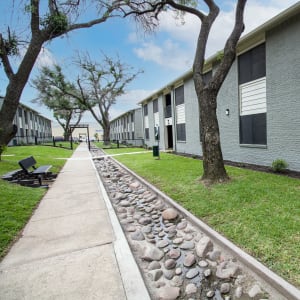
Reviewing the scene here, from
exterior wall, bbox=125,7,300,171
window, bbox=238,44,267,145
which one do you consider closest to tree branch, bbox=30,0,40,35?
exterior wall, bbox=125,7,300,171

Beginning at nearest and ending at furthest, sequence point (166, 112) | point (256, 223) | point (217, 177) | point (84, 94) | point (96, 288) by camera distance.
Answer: point (96, 288), point (256, 223), point (217, 177), point (166, 112), point (84, 94)

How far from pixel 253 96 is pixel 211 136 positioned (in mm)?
3997

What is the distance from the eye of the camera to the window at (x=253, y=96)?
814 centimetres

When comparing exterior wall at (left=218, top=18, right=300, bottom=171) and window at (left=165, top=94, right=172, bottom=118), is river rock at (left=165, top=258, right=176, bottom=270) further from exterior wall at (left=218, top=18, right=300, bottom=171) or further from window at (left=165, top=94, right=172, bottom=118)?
window at (left=165, top=94, right=172, bottom=118)

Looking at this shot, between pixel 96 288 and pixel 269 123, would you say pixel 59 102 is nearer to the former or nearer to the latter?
pixel 269 123

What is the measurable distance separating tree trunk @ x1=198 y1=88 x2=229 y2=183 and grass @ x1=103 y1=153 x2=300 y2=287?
15.9 inches

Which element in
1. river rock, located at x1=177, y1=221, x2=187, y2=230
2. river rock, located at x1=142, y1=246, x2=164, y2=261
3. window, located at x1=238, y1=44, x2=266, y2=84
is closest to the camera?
river rock, located at x1=142, y1=246, x2=164, y2=261

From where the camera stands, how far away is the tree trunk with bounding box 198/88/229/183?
19.6ft

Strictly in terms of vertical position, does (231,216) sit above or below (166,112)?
below

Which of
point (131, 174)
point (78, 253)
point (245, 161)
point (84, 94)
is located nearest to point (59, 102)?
point (84, 94)

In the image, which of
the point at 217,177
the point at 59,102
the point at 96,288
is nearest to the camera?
the point at 96,288

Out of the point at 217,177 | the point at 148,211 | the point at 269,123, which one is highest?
the point at 269,123

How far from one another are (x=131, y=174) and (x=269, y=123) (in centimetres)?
564

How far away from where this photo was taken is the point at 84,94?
3030cm
